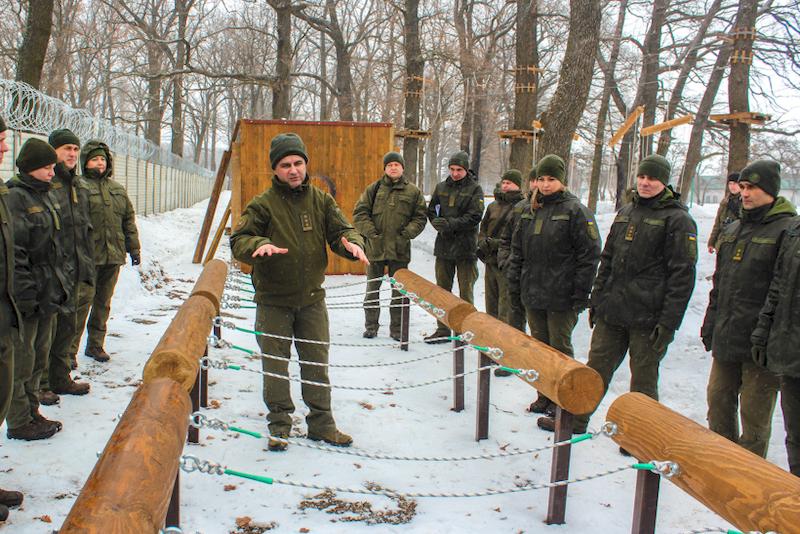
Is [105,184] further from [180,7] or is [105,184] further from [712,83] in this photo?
[180,7]

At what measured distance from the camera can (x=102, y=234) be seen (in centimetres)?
594

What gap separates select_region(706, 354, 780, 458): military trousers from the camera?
3.81 metres

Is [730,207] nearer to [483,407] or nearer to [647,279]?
[647,279]

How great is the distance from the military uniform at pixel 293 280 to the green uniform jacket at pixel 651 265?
1.71 meters

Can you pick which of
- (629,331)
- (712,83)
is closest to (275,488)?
(629,331)

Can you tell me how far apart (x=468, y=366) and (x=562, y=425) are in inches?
122

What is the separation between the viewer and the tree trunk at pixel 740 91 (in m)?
13.1

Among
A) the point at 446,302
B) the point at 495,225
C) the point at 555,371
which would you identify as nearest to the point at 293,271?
the point at 446,302

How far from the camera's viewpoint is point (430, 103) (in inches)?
1401

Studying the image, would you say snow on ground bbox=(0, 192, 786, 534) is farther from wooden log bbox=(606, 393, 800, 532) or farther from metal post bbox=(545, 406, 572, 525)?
wooden log bbox=(606, 393, 800, 532)

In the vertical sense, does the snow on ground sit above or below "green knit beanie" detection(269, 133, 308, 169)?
below

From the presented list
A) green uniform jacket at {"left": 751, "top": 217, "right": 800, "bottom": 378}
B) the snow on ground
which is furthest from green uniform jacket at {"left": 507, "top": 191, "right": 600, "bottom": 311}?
green uniform jacket at {"left": 751, "top": 217, "right": 800, "bottom": 378}

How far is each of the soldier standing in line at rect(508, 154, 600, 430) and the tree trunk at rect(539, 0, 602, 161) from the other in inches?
180

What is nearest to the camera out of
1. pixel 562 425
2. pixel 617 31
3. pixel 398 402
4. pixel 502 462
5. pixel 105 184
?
pixel 562 425
